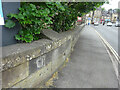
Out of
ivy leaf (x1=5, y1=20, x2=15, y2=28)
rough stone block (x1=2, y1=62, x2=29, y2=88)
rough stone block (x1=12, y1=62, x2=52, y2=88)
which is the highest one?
ivy leaf (x1=5, y1=20, x2=15, y2=28)

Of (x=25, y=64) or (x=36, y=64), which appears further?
(x=36, y=64)

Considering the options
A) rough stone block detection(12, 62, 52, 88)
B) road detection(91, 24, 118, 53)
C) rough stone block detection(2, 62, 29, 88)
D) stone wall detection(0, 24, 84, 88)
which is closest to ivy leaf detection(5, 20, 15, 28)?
stone wall detection(0, 24, 84, 88)

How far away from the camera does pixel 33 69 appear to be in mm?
2088

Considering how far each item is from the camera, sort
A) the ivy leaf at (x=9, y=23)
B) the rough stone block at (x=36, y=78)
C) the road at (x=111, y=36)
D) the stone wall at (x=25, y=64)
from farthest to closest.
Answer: the road at (x=111, y=36) < the rough stone block at (x=36, y=78) < the ivy leaf at (x=9, y=23) < the stone wall at (x=25, y=64)

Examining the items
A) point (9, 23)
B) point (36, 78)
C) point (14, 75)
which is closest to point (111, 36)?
point (36, 78)

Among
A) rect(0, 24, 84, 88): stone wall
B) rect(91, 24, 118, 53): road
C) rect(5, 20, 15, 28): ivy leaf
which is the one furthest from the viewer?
rect(91, 24, 118, 53): road

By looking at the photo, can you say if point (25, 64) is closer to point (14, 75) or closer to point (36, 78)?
point (14, 75)

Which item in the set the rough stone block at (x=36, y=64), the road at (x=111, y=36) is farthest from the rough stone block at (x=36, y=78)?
the road at (x=111, y=36)

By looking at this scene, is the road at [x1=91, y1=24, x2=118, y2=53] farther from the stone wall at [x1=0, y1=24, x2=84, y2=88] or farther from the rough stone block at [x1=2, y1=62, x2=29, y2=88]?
the rough stone block at [x1=2, y1=62, x2=29, y2=88]

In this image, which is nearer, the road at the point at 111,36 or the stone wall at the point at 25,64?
the stone wall at the point at 25,64

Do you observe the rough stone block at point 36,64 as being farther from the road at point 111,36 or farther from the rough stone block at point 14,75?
the road at point 111,36

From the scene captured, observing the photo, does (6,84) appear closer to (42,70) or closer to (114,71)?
(42,70)

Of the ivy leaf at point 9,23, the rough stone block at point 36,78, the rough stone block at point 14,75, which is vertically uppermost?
the ivy leaf at point 9,23

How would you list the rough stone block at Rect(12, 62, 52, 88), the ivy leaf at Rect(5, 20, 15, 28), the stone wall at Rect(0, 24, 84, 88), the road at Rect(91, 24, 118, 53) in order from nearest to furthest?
the stone wall at Rect(0, 24, 84, 88) < the ivy leaf at Rect(5, 20, 15, 28) < the rough stone block at Rect(12, 62, 52, 88) < the road at Rect(91, 24, 118, 53)
